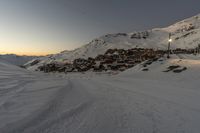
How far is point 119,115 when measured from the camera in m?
6.79

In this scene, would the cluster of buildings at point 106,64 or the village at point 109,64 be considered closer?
the village at point 109,64

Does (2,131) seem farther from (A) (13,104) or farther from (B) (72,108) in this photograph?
(B) (72,108)

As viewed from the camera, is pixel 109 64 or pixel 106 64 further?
pixel 106 64

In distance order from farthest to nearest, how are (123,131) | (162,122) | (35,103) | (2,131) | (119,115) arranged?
(35,103) < (119,115) < (162,122) < (123,131) < (2,131)

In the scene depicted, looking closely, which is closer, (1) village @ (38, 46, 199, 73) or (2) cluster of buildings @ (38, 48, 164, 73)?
(1) village @ (38, 46, 199, 73)

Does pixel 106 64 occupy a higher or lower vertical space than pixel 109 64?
lower

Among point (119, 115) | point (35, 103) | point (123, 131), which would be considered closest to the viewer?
point (123, 131)

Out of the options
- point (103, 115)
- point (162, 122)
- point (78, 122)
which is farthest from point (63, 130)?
point (162, 122)

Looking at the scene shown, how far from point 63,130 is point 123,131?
5.87 ft

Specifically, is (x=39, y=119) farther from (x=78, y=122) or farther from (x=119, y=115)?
(x=119, y=115)

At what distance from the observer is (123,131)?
533 centimetres

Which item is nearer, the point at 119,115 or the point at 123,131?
the point at 123,131

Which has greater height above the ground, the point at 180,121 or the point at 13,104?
the point at 13,104

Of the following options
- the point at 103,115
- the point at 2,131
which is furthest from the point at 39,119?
the point at 103,115
